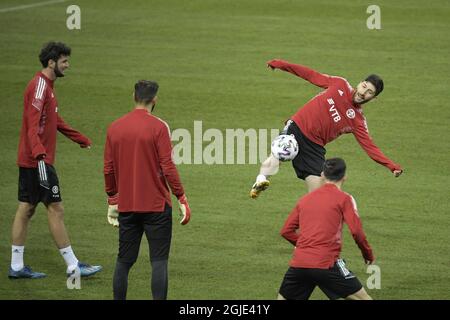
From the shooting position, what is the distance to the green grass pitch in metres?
9.82

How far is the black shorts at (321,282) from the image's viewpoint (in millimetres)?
7500

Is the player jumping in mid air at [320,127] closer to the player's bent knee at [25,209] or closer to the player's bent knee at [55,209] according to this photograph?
the player's bent knee at [55,209]

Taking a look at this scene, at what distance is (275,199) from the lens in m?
12.0

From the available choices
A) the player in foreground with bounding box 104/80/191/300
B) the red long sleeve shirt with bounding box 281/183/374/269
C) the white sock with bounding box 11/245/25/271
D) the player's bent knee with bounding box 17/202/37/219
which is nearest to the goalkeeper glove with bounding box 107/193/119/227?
the player in foreground with bounding box 104/80/191/300

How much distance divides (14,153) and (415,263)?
19.9 ft

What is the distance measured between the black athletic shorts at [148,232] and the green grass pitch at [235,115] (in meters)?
1.05

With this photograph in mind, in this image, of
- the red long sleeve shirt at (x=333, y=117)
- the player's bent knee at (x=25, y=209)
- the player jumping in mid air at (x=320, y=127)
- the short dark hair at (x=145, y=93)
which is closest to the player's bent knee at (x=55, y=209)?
the player's bent knee at (x=25, y=209)

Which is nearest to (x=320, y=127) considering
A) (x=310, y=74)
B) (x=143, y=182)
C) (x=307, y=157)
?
(x=307, y=157)

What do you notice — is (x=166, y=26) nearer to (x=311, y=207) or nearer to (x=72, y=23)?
(x=72, y=23)

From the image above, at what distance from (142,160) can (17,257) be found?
214 cm

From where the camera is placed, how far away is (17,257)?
938 centimetres

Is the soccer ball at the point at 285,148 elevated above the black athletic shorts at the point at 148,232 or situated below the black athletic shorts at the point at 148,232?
above
